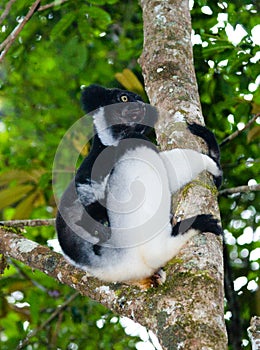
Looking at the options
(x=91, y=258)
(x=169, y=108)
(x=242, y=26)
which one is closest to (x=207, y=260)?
(x=91, y=258)

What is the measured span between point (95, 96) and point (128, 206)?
95 cm

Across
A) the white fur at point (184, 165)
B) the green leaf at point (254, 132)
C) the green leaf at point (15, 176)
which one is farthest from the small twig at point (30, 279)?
the green leaf at point (254, 132)

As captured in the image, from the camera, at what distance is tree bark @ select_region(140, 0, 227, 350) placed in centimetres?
Result: 174

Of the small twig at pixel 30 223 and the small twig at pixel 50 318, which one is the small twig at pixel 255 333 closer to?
the small twig at pixel 30 223

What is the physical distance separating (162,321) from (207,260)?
33cm

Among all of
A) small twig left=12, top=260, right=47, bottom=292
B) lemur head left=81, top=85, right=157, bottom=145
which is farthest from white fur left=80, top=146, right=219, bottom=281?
small twig left=12, top=260, right=47, bottom=292

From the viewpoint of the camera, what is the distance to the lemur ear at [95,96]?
11.2 feet

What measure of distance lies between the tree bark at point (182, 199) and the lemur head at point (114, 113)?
22cm

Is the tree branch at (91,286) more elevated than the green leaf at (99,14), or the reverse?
the green leaf at (99,14)

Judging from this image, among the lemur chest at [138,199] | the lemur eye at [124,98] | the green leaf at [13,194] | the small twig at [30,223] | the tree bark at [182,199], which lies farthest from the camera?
the green leaf at [13,194]

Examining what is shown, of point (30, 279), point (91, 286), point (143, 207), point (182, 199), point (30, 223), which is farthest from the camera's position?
point (30, 279)

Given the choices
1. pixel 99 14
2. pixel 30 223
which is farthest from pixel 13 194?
pixel 99 14

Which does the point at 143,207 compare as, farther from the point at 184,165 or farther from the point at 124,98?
the point at 124,98

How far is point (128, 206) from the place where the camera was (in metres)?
2.81
